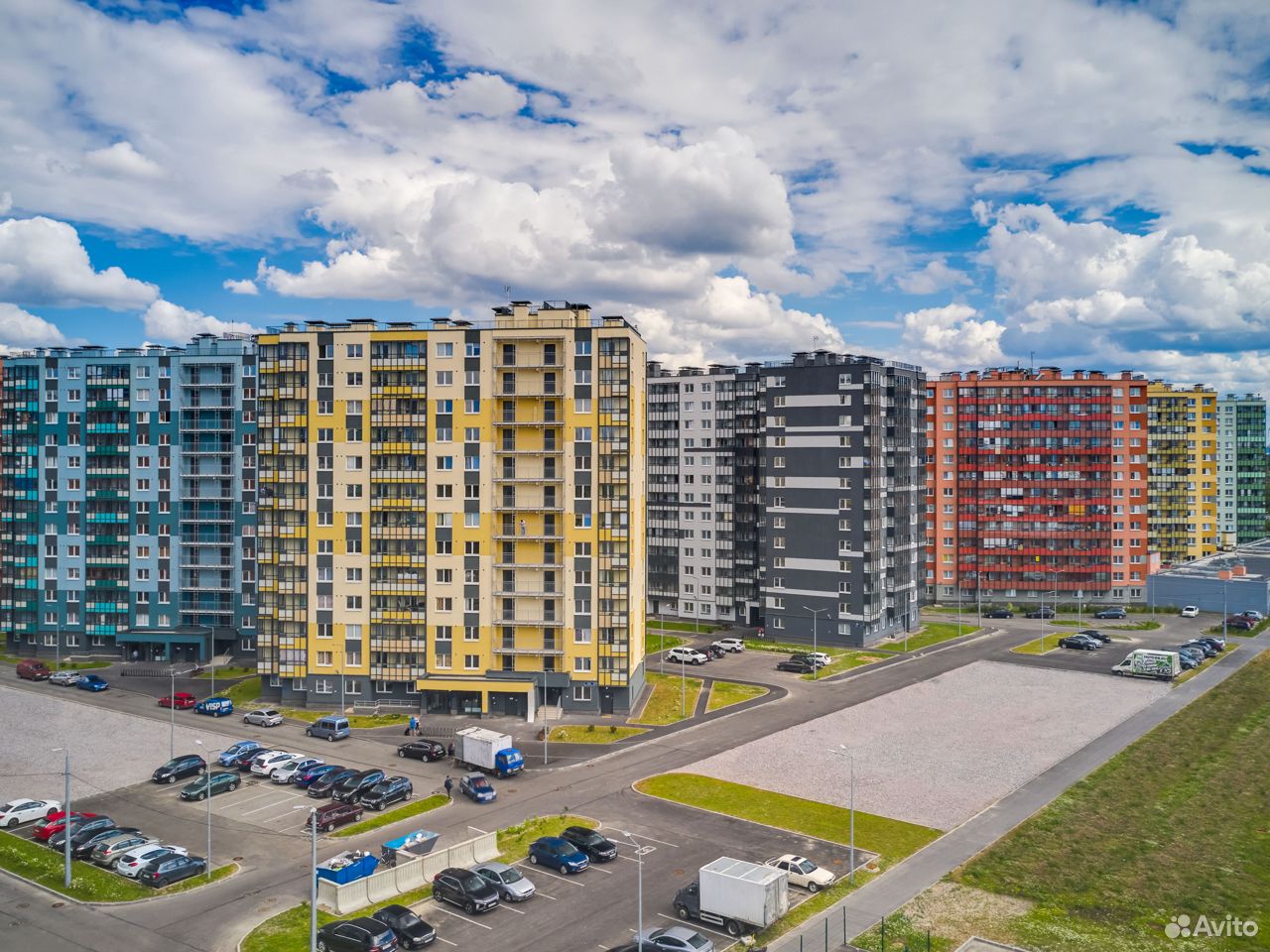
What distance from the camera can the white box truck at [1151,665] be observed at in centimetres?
9819

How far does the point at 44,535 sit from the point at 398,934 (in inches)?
3646

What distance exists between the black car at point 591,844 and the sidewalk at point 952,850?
41.3 ft

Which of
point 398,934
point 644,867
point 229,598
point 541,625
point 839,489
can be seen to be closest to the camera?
point 398,934

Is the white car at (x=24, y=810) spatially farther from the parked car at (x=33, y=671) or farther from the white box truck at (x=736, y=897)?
the parked car at (x=33, y=671)

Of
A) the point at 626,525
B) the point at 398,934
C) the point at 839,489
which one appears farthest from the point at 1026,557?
the point at 398,934

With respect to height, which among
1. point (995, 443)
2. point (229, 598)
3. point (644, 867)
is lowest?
point (644, 867)

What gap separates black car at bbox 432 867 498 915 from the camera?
46906mm

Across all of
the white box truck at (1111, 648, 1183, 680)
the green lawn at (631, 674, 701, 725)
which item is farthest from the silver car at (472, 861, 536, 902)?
the white box truck at (1111, 648, 1183, 680)

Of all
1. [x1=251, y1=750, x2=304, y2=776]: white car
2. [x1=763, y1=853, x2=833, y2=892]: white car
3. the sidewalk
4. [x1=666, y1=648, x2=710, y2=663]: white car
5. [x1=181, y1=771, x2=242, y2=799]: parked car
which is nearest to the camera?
the sidewalk

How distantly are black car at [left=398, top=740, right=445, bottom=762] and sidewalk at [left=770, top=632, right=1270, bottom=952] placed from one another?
3634cm

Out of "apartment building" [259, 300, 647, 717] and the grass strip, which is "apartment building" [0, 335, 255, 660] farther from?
the grass strip

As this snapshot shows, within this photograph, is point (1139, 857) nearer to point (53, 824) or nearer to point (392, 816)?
point (392, 816)

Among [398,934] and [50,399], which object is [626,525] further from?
[50,399]

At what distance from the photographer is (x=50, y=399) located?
11231 cm
